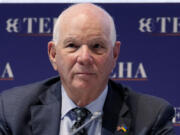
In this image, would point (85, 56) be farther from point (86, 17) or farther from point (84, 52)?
point (86, 17)

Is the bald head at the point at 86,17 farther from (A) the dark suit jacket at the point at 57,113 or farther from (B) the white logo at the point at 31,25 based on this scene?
(B) the white logo at the point at 31,25

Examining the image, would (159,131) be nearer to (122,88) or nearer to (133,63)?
(122,88)

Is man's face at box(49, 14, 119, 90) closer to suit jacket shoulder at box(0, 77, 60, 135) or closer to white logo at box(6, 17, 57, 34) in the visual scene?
suit jacket shoulder at box(0, 77, 60, 135)

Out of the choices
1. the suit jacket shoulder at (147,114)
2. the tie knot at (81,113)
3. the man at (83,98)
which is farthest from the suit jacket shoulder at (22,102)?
the suit jacket shoulder at (147,114)

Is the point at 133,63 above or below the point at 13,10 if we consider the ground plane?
below

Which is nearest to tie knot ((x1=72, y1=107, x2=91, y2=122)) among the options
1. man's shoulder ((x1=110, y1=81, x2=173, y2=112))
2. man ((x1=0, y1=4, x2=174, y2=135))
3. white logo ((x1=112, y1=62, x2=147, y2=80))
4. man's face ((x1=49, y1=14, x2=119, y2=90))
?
man ((x1=0, y1=4, x2=174, y2=135))

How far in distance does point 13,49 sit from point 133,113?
44.0 inches

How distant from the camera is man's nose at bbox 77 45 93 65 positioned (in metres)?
1.76

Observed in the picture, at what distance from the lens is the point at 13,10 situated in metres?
2.75

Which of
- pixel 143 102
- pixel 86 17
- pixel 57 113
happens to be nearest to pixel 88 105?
pixel 57 113

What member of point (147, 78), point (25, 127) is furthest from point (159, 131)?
point (147, 78)

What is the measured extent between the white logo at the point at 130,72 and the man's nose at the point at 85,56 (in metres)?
0.97

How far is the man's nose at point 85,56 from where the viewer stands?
1.76 metres

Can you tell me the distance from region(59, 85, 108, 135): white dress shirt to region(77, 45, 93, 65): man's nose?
0.90ft
